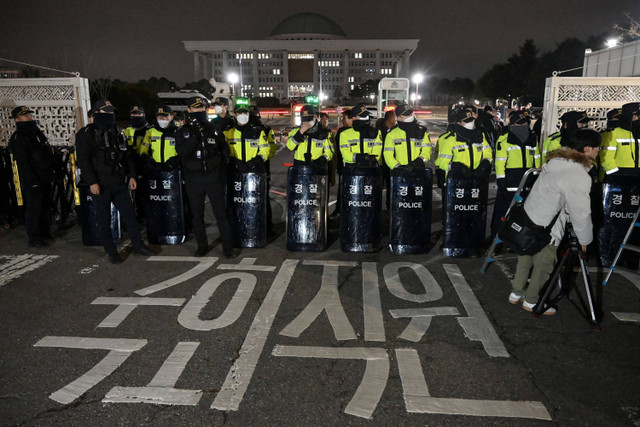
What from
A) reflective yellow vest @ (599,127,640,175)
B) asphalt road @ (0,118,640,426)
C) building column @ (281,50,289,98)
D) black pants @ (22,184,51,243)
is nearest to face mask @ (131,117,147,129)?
black pants @ (22,184,51,243)

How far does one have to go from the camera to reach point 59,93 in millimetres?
9320

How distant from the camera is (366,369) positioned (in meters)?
3.82

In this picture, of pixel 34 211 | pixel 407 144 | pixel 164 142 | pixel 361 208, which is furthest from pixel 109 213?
pixel 407 144

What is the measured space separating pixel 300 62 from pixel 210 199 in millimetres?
126306

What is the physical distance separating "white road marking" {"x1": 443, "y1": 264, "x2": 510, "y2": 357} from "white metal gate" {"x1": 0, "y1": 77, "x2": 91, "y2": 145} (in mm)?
7607

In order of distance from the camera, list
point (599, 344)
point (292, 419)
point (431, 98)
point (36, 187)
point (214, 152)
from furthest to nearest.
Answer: point (431, 98) → point (36, 187) → point (214, 152) → point (599, 344) → point (292, 419)

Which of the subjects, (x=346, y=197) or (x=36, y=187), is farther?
(x=36, y=187)

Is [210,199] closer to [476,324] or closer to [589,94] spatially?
[476,324]

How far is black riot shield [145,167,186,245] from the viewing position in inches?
277

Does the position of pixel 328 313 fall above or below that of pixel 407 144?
below

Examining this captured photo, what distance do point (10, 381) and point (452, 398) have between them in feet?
10.7

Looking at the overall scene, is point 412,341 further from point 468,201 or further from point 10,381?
point 10,381

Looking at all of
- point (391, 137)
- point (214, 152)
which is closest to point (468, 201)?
point (391, 137)

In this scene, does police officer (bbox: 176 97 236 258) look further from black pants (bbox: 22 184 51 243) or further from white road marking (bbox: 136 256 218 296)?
black pants (bbox: 22 184 51 243)
